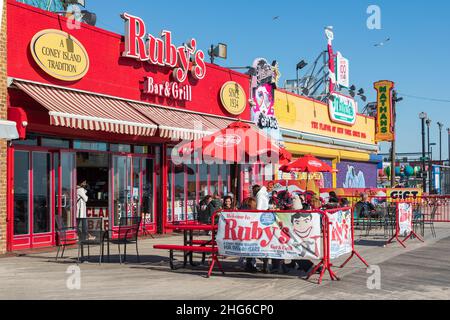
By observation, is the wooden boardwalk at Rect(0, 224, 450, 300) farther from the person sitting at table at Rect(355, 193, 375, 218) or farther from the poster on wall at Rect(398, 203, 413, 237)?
the person sitting at table at Rect(355, 193, 375, 218)

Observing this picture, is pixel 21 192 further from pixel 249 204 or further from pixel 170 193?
pixel 170 193

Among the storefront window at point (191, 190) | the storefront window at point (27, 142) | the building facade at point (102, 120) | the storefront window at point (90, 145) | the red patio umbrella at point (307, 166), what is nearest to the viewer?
the building facade at point (102, 120)

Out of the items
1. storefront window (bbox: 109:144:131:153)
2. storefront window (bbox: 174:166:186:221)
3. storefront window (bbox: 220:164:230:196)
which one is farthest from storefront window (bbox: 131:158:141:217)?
storefront window (bbox: 220:164:230:196)

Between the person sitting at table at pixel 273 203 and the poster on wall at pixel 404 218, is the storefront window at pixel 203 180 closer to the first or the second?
the person sitting at table at pixel 273 203

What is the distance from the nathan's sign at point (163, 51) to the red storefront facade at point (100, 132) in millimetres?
233

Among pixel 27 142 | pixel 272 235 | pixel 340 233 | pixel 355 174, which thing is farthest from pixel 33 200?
pixel 355 174

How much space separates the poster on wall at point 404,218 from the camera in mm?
16016

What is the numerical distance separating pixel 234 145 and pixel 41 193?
5382mm

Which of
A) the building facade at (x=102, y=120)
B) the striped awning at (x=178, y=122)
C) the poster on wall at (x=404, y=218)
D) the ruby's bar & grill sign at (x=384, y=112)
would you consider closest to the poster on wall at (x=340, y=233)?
the poster on wall at (x=404, y=218)

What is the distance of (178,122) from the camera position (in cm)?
1841

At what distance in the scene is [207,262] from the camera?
12.6 m
